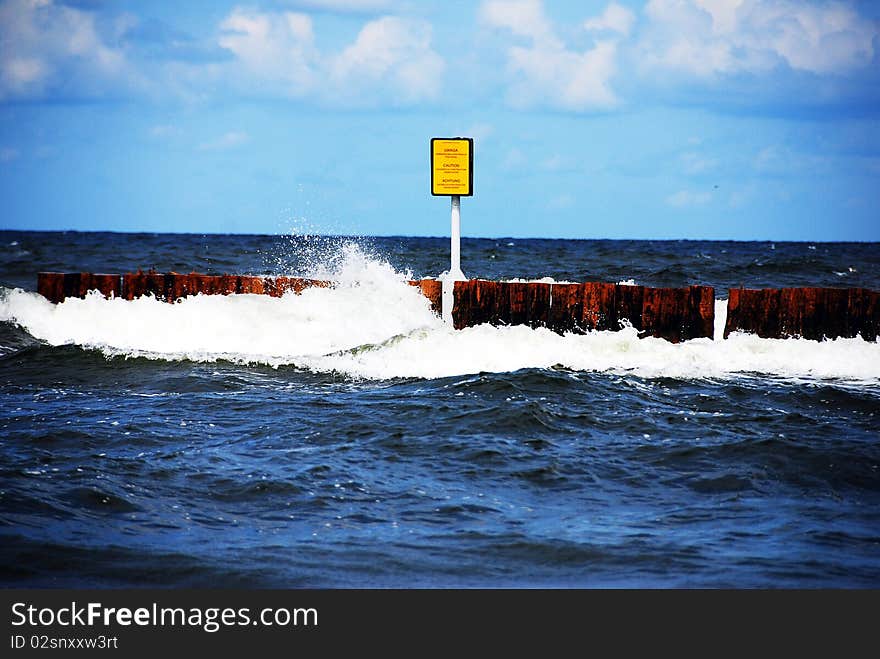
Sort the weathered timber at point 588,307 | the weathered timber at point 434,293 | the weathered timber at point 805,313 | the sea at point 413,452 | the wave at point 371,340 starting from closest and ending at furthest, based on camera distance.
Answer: the sea at point 413,452 → the wave at point 371,340 → the weathered timber at point 805,313 → the weathered timber at point 588,307 → the weathered timber at point 434,293

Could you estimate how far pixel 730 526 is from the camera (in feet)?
17.7

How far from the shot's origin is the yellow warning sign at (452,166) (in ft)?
36.9

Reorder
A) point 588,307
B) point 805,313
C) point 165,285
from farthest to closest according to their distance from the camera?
point 165,285 → point 588,307 → point 805,313

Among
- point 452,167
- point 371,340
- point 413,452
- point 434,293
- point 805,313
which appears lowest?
point 413,452

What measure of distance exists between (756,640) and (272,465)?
357cm

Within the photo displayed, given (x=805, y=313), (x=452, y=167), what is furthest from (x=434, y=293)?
(x=805, y=313)

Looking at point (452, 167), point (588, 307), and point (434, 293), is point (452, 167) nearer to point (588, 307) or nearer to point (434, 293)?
point (434, 293)

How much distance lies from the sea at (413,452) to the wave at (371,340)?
0.12 feet

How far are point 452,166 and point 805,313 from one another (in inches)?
171

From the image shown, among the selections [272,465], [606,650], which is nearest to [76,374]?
[272,465]

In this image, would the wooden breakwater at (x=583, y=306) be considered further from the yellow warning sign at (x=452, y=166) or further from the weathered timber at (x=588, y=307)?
the yellow warning sign at (x=452, y=166)

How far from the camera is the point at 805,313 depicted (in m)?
11.1

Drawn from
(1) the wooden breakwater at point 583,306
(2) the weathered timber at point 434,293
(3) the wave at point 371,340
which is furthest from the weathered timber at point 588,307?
(2) the weathered timber at point 434,293

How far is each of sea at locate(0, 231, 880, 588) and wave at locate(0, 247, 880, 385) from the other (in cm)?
4
